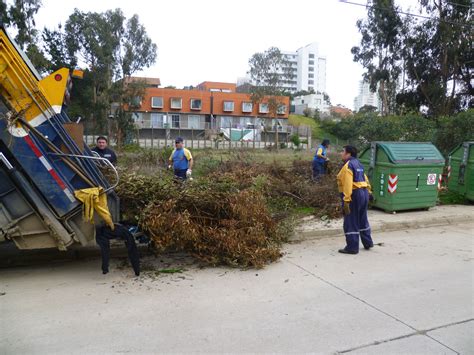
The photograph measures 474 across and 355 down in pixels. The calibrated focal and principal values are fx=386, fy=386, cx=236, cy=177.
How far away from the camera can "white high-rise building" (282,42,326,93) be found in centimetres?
13212

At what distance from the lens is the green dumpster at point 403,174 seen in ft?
28.7

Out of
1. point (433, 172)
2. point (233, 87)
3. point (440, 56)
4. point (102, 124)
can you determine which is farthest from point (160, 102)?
point (433, 172)

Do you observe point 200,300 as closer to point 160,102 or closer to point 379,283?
point 379,283

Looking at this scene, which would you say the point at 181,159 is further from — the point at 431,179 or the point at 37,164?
the point at 431,179

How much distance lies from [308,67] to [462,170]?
130253 millimetres

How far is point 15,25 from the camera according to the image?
70.6 feet

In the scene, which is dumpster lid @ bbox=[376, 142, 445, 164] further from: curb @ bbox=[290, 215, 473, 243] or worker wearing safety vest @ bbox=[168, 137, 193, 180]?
worker wearing safety vest @ bbox=[168, 137, 193, 180]

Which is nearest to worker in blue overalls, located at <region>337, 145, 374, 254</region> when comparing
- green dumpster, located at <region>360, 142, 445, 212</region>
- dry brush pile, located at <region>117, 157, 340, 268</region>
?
dry brush pile, located at <region>117, 157, 340, 268</region>


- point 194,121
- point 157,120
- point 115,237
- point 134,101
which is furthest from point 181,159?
point 194,121

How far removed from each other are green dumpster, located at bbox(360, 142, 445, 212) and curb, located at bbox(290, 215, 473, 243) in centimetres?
66

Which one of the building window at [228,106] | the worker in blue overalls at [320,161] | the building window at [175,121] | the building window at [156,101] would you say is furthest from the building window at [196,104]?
the worker in blue overalls at [320,161]

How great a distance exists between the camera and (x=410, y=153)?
353 inches

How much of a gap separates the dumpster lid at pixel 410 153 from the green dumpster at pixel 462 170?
5.12ft

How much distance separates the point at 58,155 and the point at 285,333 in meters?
3.26
